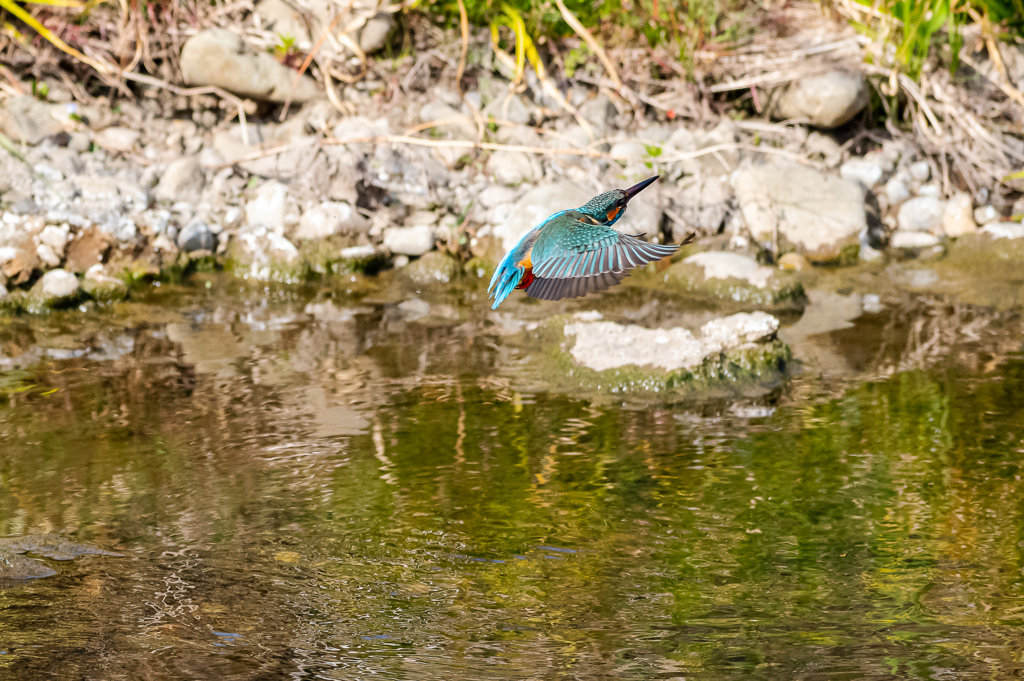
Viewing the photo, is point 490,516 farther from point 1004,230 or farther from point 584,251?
point 1004,230

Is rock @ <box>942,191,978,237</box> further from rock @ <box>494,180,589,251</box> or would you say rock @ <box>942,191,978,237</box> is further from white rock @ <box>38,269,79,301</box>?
white rock @ <box>38,269,79,301</box>

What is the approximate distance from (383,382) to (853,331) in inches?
91.6

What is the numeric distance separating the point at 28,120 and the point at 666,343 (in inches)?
175

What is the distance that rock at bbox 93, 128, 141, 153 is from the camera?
20.1ft

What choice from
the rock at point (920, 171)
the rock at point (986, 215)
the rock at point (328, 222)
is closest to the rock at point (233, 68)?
the rock at point (328, 222)

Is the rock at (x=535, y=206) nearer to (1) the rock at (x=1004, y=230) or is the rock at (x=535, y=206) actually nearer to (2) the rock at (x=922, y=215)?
(2) the rock at (x=922, y=215)

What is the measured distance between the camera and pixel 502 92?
22.0 ft

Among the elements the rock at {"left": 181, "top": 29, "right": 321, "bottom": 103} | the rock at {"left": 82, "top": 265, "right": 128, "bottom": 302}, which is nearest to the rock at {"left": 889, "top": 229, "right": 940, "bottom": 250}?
the rock at {"left": 181, "top": 29, "right": 321, "bottom": 103}

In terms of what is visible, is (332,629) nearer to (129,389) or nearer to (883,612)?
(883,612)

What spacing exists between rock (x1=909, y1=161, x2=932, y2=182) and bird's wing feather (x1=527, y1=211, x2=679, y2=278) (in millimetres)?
4597

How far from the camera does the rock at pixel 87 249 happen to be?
209 inches

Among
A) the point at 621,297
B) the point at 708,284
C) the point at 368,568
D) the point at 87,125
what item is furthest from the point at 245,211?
the point at 368,568

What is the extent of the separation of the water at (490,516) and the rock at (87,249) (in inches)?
29.7

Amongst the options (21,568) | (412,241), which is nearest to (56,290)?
(412,241)
